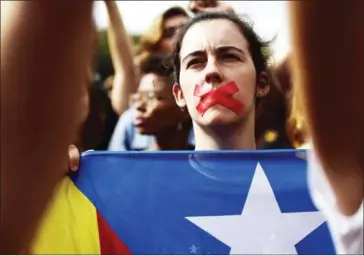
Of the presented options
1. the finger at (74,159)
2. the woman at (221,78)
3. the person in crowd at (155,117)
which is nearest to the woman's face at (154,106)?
the person in crowd at (155,117)

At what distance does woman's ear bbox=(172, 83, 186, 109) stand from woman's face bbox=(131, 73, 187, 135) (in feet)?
0.18

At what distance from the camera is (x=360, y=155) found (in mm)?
976

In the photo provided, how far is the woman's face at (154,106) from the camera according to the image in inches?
51.0

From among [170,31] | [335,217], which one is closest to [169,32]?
[170,31]

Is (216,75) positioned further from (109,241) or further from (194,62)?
(109,241)

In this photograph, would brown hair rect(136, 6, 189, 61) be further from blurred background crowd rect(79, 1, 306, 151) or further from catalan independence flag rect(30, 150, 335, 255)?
catalan independence flag rect(30, 150, 335, 255)

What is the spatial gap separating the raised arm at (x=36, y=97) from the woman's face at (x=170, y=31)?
1.65 ft

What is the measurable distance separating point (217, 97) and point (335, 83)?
0.29 m

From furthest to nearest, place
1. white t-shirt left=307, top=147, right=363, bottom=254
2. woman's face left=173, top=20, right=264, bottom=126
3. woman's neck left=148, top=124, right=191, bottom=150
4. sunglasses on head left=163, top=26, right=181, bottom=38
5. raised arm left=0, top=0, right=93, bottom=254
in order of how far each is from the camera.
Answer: sunglasses on head left=163, top=26, right=181, bottom=38 < woman's neck left=148, top=124, right=191, bottom=150 < woman's face left=173, top=20, right=264, bottom=126 < white t-shirt left=307, top=147, right=363, bottom=254 < raised arm left=0, top=0, right=93, bottom=254

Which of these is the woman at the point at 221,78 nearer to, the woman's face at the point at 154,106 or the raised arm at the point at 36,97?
the woman's face at the point at 154,106

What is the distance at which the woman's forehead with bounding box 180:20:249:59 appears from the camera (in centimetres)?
114

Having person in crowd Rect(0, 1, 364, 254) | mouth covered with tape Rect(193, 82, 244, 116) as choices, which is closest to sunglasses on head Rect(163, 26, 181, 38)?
person in crowd Rect(0, 1, 364, 254)

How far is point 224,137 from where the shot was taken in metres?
1.13

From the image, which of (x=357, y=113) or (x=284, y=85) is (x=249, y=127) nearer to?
(x=284, y=85)
